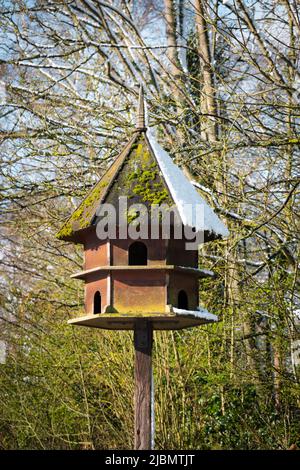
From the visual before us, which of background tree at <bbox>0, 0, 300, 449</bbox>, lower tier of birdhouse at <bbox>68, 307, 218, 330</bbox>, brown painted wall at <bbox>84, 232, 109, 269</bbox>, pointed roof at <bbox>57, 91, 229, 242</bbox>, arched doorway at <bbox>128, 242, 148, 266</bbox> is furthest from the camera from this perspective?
background tree at <bbox>0, 0, 300, 449</bbox>

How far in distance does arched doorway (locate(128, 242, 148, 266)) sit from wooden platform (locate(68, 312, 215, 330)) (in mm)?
362

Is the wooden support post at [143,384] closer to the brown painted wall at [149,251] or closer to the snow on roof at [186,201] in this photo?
the brown painted wall at [149,251]

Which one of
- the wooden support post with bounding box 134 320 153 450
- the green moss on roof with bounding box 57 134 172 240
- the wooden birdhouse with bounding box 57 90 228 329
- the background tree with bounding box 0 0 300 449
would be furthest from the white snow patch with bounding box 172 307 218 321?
the background tree with bounding box 0 0 300 449

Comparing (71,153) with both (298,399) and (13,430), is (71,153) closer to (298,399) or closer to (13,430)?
(13,430)

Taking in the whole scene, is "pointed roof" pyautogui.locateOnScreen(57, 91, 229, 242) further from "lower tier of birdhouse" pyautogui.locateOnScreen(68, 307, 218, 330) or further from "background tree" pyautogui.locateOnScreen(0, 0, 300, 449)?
"background tree" pyautogui.locateOnScreen(0, 0, 300, 449)

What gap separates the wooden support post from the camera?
457 cm

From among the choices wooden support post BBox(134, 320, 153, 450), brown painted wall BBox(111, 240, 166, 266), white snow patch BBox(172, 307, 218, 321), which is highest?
brown painted wall BBox(111, 240, 166, 266)

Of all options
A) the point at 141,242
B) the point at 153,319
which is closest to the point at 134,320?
the point at 153,319

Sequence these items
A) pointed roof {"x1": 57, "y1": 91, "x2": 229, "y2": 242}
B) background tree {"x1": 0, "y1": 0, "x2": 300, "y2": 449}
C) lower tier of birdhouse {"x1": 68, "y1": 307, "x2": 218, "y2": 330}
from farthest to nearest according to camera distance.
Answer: background tree {"x1": 0, "y1": 0, "x2": 300, "y2": 449}, pointed roof {"x1": 57, "y1": 91, "x2": 229, "y2": 242}, lower tier of birdhouse {"x1": 68, "y1": 307, "x2": 218, "y2": 330}

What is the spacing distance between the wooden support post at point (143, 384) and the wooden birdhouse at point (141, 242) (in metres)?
0.09

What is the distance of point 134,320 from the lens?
455 cm

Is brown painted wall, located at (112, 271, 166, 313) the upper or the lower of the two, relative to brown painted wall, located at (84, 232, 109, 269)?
lower

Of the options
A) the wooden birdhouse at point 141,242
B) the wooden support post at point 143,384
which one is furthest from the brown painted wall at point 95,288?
the wooden support post at point 143,384

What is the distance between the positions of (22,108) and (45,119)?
0.79m
